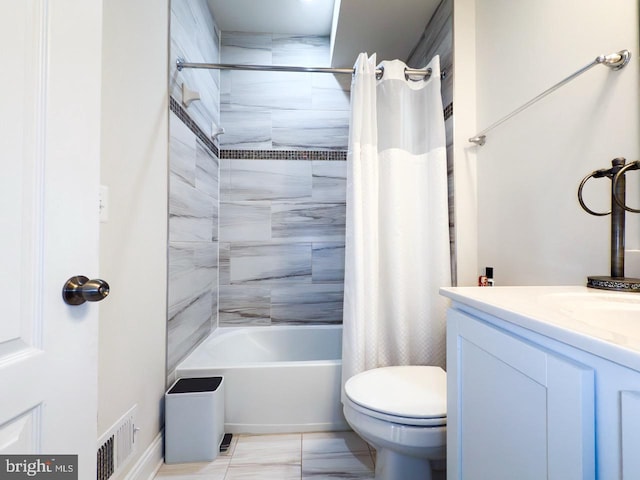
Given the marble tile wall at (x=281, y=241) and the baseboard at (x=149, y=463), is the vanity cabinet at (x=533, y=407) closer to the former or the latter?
the baseboard at (x=149, y=463)

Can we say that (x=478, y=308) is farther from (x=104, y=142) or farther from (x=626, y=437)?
(x=104, y=142)

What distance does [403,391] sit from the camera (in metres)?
1.05

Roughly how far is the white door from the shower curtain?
42.1 inches

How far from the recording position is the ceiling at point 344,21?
165cm

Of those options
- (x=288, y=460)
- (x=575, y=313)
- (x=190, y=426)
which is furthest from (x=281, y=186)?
(x=575, y=313)

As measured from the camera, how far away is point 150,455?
4.04 ft

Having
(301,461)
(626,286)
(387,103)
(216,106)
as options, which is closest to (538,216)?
(626,286)

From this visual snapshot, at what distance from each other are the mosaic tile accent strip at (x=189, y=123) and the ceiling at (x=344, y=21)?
37.4 inches

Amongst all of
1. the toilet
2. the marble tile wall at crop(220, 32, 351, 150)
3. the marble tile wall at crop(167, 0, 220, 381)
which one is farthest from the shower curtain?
the marble tile wall at crop(167, 0, 220, 381)

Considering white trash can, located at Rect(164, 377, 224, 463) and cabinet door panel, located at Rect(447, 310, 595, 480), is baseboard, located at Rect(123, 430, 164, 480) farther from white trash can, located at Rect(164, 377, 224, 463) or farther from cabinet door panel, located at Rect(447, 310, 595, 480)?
cabinet door panel, located at Rect(447, 310, 595, 480)

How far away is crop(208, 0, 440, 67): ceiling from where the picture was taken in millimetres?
1650

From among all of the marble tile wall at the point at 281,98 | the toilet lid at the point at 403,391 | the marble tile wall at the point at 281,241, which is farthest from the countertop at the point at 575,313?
the marble tile wall at the point at 281,98

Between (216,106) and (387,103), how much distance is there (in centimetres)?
131

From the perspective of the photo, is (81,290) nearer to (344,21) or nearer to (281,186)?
(281,186)
